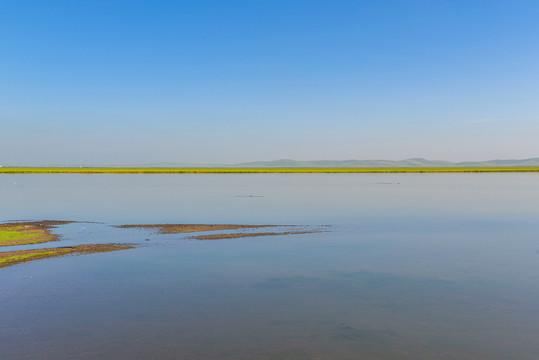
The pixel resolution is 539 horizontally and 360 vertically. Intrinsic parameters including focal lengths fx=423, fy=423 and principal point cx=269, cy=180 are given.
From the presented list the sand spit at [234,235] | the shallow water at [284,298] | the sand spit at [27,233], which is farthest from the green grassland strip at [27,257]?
the sand spit at [234,235]

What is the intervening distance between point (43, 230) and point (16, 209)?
683 inches

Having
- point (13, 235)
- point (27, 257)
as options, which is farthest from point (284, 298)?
point (13, 235)

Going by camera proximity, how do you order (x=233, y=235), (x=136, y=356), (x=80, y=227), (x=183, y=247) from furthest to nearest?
(x=80, y=227) → (x=233, y=235) → (x=183, y=247) → (x=136, y=356)

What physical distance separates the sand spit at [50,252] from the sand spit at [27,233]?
10.3 feet

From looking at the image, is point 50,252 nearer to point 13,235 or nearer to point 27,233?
point 13,235

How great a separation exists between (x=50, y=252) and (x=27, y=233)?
780cm

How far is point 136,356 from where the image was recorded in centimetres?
1024

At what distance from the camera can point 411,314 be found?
12.8 m

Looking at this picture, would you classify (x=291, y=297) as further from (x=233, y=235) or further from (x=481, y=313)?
(x=233, y=235)

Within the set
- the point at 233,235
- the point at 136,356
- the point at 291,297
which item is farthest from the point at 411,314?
the point at 233,235

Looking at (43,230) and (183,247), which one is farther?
(43,230)

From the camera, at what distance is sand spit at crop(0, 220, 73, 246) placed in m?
25.0

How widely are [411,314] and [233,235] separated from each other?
16383mm

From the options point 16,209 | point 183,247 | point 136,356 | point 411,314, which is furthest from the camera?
point 16,209
